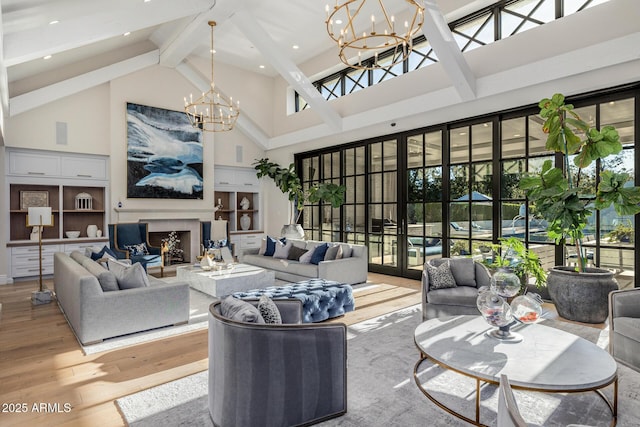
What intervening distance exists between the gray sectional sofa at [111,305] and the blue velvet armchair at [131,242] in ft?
8.10

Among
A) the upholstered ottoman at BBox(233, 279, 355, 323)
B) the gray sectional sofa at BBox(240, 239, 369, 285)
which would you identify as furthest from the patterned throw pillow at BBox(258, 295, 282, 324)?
the gray sectional sofa at BBox(240, 239, 369, 285)

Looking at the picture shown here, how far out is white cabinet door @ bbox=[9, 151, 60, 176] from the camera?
6594mm

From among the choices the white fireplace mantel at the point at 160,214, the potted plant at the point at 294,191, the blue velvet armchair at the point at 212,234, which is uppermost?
the potted plant at the point at 294,191

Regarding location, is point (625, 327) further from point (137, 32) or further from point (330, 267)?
point (137, 32)

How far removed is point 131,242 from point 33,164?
2.20 m

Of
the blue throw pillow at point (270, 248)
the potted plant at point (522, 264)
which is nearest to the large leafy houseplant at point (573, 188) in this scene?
the potted plant at point (522, 264)

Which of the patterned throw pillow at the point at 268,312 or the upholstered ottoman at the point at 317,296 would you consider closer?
the patterned throw pillow at the point at 268,312

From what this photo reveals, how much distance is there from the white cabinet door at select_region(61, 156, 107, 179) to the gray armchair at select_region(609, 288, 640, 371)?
831 cm

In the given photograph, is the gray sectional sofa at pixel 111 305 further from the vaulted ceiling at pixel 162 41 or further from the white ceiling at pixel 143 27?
the white ceiling at pixel 143 27

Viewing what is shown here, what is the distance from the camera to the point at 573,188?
4152 mm

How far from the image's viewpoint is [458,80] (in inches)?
211

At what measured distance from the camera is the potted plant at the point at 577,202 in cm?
384

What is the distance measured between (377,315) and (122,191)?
19.7 ft

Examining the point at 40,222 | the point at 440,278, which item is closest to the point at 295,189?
the point at 40,222
